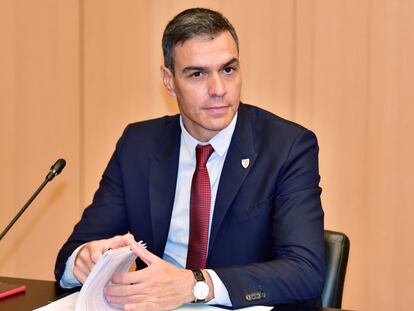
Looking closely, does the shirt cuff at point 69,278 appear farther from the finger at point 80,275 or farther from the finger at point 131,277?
the finger at point 131,277

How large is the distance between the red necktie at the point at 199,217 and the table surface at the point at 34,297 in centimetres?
54

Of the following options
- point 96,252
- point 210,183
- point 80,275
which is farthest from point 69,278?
point 210,183

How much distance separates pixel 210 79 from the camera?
259 centimetres

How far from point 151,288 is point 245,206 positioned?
0.67 metres

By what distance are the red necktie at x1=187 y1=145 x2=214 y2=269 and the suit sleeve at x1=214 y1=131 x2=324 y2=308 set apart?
0.27 m

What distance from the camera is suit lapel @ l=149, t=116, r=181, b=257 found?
2.65 m

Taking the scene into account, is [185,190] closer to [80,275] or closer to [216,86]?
[216,86]

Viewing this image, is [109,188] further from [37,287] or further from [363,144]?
[363,144]

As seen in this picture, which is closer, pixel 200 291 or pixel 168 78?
pixel 200 291

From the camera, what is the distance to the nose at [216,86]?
2.55 meters

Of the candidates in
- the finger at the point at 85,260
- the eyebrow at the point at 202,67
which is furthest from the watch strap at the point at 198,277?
the eyebrow at the point at 202,67

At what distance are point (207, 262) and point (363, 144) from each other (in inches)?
73.8

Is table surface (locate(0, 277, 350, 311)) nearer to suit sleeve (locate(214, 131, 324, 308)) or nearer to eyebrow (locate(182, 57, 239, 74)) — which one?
suit sleeve (locate(214, 131, 324, 308))

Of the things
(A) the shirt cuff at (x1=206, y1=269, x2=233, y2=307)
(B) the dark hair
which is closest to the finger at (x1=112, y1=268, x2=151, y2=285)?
(A) the shirt cuff at (x1=206, y1=269, x2=233, y2=307)
